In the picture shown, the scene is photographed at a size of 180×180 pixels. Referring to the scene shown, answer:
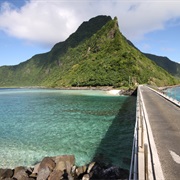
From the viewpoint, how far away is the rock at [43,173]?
12.1 m

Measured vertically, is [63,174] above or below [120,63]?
below

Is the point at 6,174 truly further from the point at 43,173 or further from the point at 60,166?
the point at 60,166

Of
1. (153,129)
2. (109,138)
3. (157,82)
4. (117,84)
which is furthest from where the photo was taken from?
(157,82)

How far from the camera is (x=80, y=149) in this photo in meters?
17.7

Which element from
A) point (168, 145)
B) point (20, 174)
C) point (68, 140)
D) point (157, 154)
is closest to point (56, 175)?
point (20, 174)

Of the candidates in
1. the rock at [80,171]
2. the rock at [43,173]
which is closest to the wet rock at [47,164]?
the rock at [43,173]

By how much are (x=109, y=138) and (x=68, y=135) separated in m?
4.53

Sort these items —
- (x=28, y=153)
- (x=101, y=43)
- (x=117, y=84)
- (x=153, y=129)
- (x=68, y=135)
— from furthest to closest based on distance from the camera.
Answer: (x=101, y=43)
(x=117, y=84)
(x=68, y=135)
(x=28, y=153)
(x=153, y=129)

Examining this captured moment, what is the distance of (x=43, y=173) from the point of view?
40.5 ft

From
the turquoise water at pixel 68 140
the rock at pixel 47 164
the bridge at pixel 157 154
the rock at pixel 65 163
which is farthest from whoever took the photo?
the turquoise water at pixel 68 140

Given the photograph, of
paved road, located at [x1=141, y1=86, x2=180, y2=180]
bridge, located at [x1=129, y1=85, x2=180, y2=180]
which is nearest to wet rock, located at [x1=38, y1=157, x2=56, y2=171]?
bridge, located at [x1=129, y1=85, x2=180, y2=180]

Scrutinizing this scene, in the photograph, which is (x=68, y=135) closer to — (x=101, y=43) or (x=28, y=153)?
(x=28, y=153)

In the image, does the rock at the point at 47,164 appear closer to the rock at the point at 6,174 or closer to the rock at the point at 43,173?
the rock at the point at 43,173

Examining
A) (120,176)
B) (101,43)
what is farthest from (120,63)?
(120,176)
